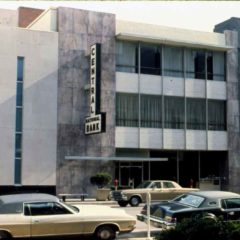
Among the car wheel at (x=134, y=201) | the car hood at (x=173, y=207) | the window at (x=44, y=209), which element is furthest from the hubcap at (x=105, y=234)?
the car wheel at (x=134, y=201)

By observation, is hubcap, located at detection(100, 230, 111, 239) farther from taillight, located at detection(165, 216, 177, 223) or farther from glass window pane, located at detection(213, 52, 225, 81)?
glass window pane, located at detection(213, 52, 225, 81)

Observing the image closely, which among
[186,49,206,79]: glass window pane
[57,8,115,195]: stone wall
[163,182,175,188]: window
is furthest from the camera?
[186,49,206,79]: glass window pane

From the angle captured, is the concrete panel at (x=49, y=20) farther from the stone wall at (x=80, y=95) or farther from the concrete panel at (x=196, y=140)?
the concrete panel at (x=196, y=140)

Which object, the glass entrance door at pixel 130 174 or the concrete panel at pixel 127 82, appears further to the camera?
the glass entrance door at pixel 130 174

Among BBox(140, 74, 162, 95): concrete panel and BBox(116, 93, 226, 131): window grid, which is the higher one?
BBox(140, 74, 162, 95): concrete panel

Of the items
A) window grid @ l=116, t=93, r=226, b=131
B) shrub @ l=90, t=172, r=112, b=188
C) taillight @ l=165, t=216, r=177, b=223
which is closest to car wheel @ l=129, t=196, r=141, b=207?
shrub @ l=90, t=172, r=112, b=188

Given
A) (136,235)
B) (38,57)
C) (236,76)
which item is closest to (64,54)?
(38,57)

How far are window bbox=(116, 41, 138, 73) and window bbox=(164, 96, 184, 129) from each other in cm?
337

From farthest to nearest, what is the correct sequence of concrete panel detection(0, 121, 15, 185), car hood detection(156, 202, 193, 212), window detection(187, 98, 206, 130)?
window detection(187, 98, 206, 130)
concrete panel detection(0, 121, 15, 185)
car hood detection(156, 202, 193, 212)

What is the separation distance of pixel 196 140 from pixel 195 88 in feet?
12.3

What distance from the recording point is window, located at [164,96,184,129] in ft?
125

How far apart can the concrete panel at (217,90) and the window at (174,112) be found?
233 cm

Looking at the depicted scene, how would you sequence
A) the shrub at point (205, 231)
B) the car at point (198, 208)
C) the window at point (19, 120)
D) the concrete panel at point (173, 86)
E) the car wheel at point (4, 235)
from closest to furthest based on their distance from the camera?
the shrub at point (205, 231) < the car wheel at point (4, 235) < the car at point (198, 208) < the window at point (19, 120) < the concrete panel at point (173, 86)

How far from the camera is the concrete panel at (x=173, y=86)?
38125 mm
